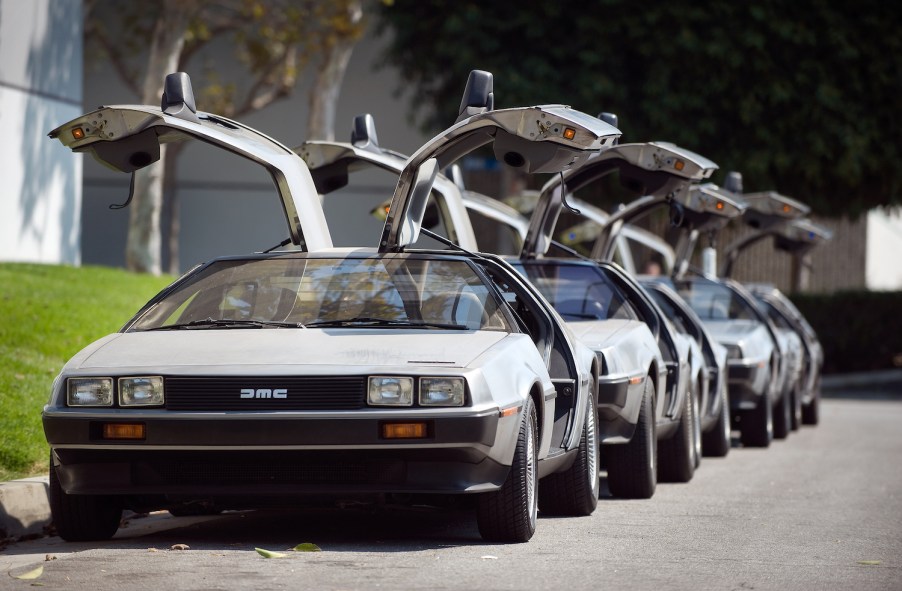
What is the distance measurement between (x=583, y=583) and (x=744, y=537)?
2121mm

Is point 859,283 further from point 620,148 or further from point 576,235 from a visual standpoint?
point 620,148

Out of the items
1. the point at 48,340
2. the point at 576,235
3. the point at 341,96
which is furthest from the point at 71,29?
the point at 341,96

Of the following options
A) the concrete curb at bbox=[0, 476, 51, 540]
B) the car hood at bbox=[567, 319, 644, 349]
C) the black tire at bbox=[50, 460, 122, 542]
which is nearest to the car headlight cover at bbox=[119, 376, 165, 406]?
the black tire at bbox=[50, 460, 122, 542]

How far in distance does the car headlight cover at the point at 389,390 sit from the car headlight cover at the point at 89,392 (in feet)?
3.75

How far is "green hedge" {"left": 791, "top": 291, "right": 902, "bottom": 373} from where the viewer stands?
3012cm

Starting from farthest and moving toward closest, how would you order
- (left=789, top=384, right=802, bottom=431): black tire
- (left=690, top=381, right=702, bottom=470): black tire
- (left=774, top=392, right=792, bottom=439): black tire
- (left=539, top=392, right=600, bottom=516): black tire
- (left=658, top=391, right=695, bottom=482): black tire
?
(left=789, top=384, right=802, bottom=431): black tire → (left=774, top=392, right=792, bottom=439): black tire → (left=690, top=381, right=702, bottom=470): black tire → (left=658, top=391, right=695, bottom=482): black tire → (left=539, top=392, right=600, bottom=516): black tire

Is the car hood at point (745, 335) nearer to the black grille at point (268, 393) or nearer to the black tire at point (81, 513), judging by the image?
the black tire at point (81, 513)

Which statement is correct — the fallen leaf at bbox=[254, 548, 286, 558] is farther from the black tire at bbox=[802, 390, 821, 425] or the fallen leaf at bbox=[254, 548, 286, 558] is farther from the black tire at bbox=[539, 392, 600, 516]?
the black tire at bbox=[802, 390, 821, 425]

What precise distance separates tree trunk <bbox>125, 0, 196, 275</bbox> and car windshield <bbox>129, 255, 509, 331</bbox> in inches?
513

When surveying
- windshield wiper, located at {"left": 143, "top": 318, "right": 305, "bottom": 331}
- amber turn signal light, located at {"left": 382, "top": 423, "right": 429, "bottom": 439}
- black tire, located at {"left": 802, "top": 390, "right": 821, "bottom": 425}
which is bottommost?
black tire, located at {"left": 802, "top": 390, "right": 821, "bottom": 425}

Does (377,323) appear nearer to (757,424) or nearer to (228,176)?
(757,424)

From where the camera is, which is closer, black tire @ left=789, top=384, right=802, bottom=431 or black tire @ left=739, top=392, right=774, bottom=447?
black tire @ left=739, top=392, right=774, bottom=447

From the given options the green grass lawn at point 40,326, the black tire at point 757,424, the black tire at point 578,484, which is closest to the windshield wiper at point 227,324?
the green grass lawn at point 40,326

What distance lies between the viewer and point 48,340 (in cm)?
1422
